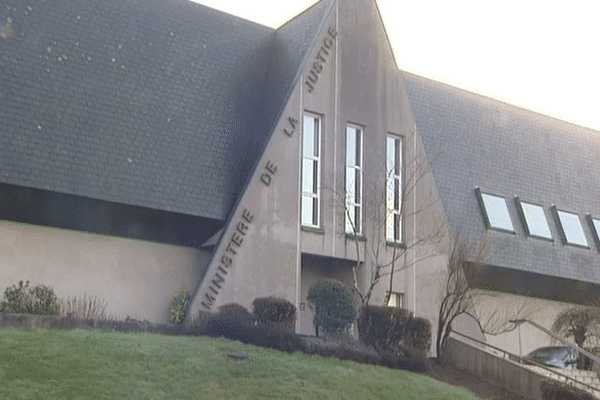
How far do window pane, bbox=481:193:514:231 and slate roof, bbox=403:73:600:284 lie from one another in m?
0.31

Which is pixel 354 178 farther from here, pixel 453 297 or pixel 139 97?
pixel 139 97

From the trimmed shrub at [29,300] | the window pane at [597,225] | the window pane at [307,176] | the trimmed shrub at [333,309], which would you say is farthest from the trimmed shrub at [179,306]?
the window pane at [597,225]

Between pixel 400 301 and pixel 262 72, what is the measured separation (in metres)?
8.88

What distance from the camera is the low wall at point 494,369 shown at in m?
26.9

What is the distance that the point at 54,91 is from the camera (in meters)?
25.8

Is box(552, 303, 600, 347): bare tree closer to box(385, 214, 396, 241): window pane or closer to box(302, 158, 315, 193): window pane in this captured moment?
box(385, 214, 396, 241): window pane

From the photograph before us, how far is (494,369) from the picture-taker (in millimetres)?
27891

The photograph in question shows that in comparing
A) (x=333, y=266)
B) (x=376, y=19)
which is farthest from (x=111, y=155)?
(x=376, y=19)

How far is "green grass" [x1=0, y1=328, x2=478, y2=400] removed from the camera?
1658 cm

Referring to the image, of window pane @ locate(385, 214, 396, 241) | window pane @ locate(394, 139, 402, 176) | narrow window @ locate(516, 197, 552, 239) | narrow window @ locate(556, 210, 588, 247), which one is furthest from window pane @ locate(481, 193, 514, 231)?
window pane @ locate(385, 214, 396, 241)

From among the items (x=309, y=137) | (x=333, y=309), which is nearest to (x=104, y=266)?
(x=333, y=309)

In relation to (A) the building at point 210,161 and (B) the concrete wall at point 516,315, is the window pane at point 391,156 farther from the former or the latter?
(B) the concrete wall at point 516,315

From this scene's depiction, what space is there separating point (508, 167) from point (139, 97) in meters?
17.0

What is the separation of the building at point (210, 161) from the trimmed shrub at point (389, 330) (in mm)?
2779
